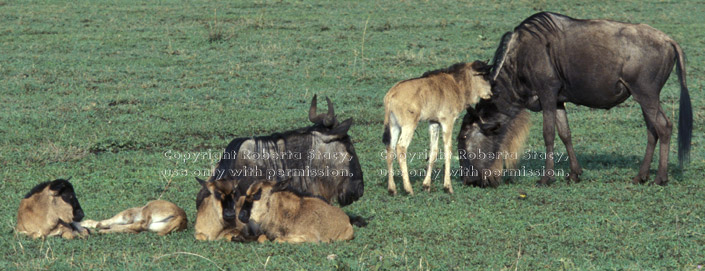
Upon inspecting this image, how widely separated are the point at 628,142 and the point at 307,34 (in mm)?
9464

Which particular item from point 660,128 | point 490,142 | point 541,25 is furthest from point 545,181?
point 541,25

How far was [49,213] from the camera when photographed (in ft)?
25.6

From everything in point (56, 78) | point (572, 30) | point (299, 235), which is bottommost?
point (56, 78)

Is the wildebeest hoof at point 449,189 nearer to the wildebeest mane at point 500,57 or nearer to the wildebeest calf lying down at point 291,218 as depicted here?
the wildebeest mane at point 500,57

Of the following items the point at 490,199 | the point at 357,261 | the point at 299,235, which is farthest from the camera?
the point at 490,199

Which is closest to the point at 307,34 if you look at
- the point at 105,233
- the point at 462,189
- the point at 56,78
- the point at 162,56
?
the point at 162,56

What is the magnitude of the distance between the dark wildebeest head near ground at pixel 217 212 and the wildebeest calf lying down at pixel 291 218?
0.64ft

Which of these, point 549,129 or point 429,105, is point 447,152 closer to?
point 429,105

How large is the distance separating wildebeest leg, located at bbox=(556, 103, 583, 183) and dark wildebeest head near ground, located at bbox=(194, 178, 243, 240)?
461 cm

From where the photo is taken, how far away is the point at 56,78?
16.4 m

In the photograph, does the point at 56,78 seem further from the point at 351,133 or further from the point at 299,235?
the point at 299,235

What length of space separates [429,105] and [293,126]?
13.9 feet

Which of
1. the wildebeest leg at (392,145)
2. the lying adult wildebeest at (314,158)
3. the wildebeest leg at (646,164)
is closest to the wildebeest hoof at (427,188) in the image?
the wildebeest leg at (392,145)

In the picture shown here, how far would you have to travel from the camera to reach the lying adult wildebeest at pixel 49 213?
7754 millimetres
